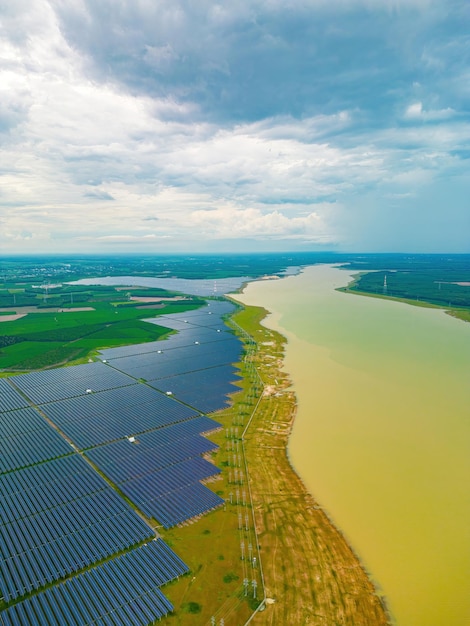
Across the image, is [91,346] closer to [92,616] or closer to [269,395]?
[269,395]

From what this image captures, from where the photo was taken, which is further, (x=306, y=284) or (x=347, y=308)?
(x=306, y=284)

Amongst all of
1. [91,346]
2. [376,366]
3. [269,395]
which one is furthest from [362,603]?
[91,346]

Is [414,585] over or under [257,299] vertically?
under

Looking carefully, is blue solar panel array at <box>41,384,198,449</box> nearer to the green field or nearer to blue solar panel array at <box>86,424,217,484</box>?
blue solar panel array at <box>86,424,217,484</box>

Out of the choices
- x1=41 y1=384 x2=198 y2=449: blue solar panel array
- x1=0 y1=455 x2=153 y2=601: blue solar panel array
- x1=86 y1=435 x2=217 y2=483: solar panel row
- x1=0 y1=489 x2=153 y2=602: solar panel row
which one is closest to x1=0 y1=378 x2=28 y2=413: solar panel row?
x1=41 y1=384 x2=198 y2=449: blue solar panel array

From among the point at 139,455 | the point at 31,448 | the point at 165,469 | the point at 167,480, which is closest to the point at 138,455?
the point at 139,455

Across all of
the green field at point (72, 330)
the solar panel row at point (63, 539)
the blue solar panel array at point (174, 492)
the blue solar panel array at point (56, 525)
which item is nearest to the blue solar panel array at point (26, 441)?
the blue solar panel array at point (56, 525)
